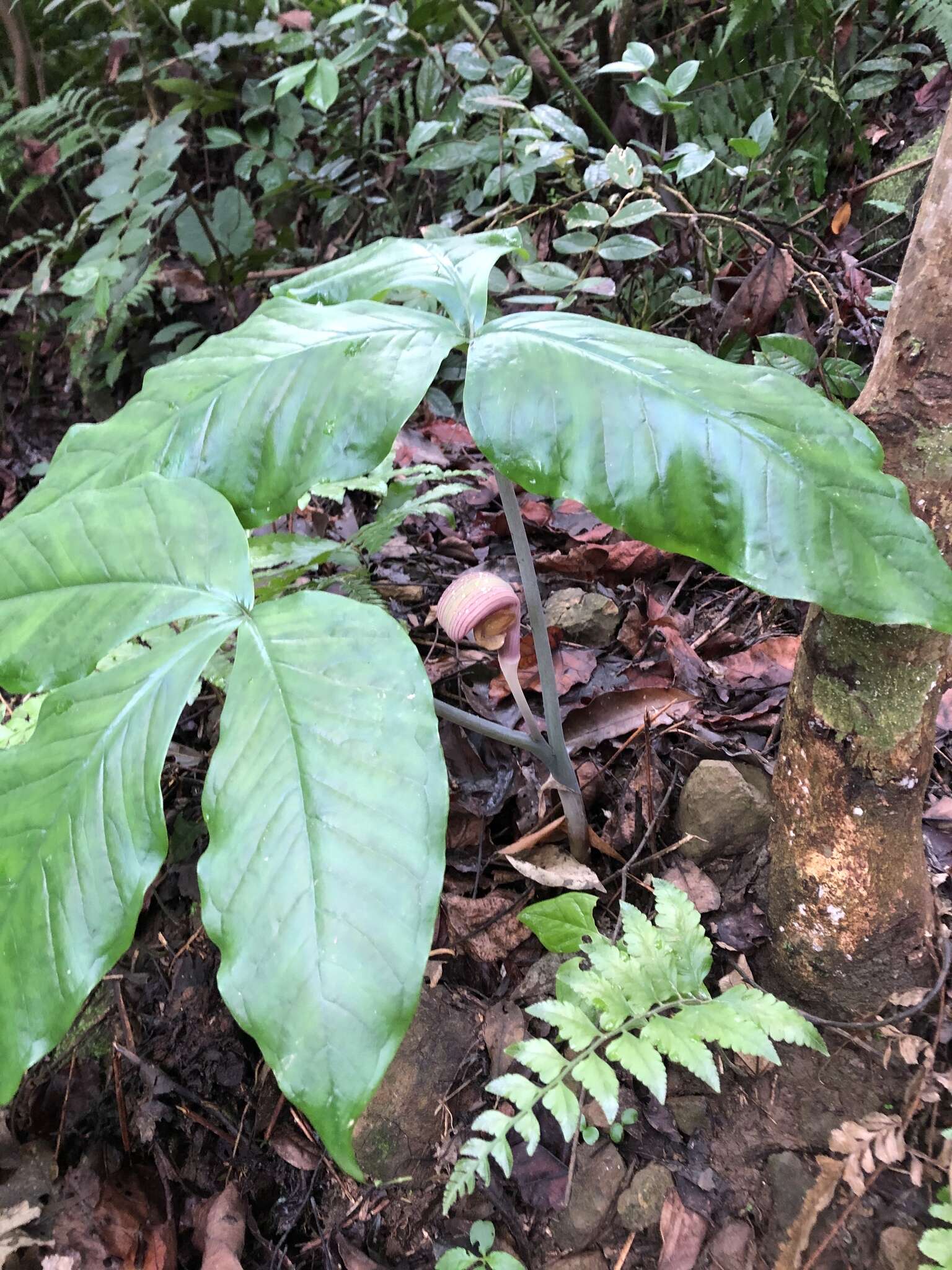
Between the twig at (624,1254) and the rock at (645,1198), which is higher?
the rock at (645,1198)

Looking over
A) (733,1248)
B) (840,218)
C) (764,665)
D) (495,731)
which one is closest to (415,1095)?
(733,1248)

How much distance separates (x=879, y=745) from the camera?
1.03 meters

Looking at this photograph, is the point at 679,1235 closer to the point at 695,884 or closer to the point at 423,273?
the point at 695,884

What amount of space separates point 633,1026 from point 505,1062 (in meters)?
0.34

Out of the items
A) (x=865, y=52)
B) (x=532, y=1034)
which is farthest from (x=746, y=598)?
(x=865, y=52)

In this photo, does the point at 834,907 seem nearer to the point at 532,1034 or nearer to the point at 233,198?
the point at 532,1034

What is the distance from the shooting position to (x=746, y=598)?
191cm

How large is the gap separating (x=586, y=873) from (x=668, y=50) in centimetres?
290

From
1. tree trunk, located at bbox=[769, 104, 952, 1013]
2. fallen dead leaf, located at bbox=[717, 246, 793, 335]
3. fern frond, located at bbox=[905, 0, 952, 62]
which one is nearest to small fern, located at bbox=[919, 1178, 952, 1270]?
tree trunk, located at bbox=[769, 104, 952, 1013]

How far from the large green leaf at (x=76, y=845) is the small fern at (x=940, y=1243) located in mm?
987

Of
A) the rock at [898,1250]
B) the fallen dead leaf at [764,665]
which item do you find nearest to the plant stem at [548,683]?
the fallen dead leaf at [764,665]

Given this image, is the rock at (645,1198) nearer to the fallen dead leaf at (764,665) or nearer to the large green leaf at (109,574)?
the fallen dead leaf at (764,665)

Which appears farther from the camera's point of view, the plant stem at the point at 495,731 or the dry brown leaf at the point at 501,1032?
the dry brown leaf at the point at 501,1032

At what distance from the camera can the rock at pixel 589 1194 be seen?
1140 millimetres
